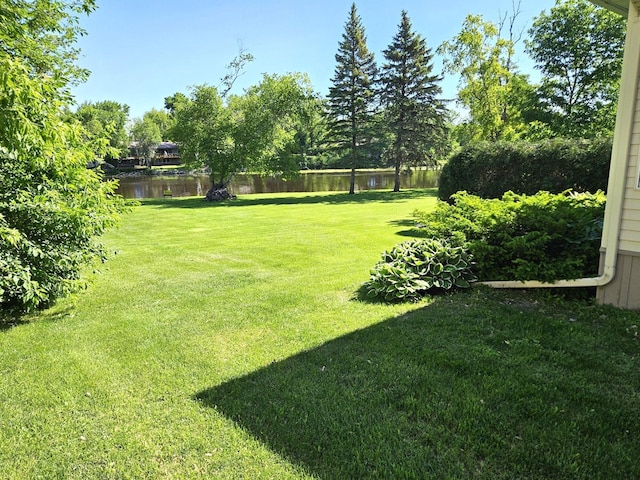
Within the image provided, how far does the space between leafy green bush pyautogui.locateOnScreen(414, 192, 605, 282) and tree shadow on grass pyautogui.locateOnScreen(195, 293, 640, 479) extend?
0.87 meters

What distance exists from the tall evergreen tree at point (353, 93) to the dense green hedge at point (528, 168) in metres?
13.5

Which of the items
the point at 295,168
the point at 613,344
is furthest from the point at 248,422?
the point at 295,168

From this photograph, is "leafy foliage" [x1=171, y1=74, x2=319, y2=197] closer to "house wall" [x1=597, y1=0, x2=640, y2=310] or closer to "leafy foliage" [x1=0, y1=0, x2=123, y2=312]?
"leafy foliage" [x1=0, y1=0, x2=123, y2=312]

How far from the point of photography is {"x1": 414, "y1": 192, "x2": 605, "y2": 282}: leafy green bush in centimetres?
429

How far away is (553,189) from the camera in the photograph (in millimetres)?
9102

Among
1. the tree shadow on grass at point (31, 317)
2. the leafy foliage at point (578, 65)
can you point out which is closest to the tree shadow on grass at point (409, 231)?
the tree shadow on grass at point (31, 317)

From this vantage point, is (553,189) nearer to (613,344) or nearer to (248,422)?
(613,344)

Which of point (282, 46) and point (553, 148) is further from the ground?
point (282, 46)

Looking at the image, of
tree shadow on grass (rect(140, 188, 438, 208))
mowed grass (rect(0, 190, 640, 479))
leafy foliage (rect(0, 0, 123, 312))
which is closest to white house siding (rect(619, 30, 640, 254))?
mowed grass (rect(0, 190, 640, 479))

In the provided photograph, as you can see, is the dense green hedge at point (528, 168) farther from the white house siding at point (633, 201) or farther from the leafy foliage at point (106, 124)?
the leafy foliage at point (106, 124)

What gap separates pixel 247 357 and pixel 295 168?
20.1 m

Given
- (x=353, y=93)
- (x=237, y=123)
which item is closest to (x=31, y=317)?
(x=237, y=123)

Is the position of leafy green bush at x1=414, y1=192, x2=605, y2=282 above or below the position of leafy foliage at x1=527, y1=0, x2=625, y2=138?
below

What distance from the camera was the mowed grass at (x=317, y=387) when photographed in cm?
208
